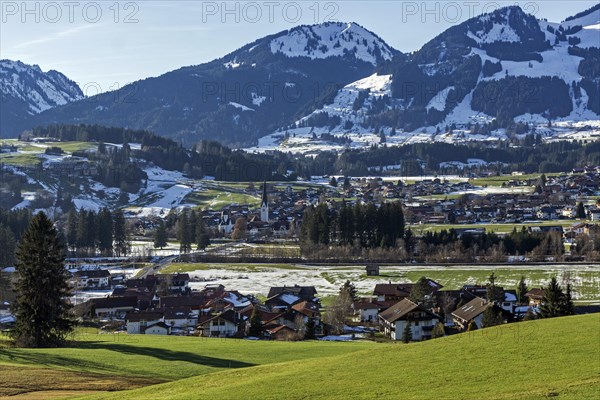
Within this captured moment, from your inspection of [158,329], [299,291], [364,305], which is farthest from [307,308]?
[158,329]

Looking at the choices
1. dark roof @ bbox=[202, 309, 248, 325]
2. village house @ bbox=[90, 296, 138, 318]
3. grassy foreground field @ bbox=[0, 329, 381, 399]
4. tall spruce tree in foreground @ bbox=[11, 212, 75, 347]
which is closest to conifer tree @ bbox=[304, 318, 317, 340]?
dark roof @ bbox=[202, 309, 248, 325]

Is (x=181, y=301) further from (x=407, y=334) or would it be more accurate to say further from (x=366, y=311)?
(x=407, y=334)

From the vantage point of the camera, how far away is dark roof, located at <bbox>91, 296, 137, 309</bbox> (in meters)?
66.4

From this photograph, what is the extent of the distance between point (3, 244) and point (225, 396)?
7745 centimetres

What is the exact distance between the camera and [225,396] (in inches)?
910

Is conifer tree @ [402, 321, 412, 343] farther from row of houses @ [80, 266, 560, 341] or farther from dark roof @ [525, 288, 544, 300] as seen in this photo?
dark roof @ [525, 288, 544, 300]

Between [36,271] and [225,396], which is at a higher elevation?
[36,271]

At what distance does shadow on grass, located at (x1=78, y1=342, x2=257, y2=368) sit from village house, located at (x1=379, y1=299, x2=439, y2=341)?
2066 centimetres

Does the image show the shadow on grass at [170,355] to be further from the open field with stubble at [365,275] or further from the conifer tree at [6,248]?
the conifer tree at [6,248]

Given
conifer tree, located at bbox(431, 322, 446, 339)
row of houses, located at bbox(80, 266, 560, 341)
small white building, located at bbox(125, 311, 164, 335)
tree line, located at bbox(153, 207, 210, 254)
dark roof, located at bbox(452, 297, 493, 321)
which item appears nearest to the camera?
conifer tree, located at bbox(431, 322, 446, 339)

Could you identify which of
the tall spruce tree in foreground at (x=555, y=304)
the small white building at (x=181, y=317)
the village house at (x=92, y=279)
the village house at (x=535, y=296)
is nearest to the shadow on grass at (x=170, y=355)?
the tall spruce tree in foreground at (x=555, y=304)

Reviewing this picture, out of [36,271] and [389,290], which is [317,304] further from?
[36,271]

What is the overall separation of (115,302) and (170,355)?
1327 inches

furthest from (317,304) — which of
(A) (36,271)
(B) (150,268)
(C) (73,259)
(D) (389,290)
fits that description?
(C) (73,259)
